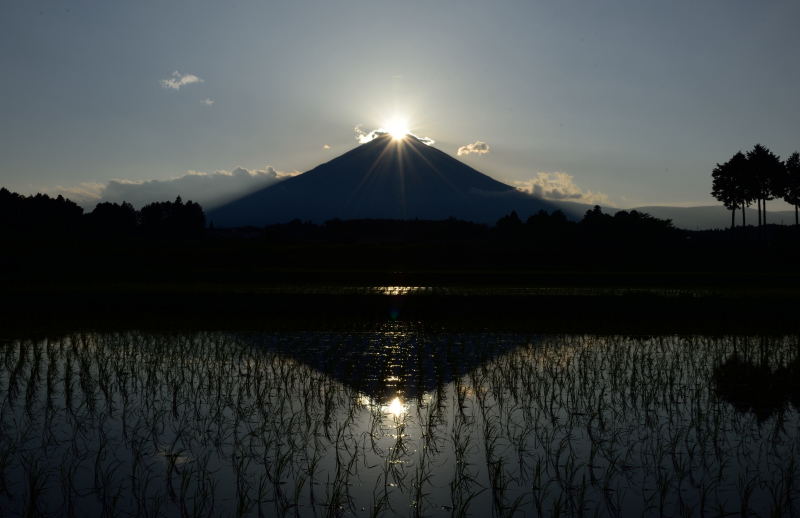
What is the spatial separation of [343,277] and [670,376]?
31.4 m

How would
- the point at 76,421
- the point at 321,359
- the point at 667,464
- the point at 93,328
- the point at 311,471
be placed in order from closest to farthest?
the point at 311,471 → the point at 667,464 → the point at 76,421 → the point at 321,359 → the point at 93,328

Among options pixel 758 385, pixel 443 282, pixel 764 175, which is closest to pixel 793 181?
pixel 764 175

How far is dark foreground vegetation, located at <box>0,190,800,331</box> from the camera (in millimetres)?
23578

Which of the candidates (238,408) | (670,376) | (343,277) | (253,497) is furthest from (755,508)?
(343,277)

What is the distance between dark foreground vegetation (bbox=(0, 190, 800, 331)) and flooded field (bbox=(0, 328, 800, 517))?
772 centimetres

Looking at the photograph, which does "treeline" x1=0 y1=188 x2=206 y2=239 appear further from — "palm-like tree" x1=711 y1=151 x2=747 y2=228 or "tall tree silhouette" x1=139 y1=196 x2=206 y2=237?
"palm-like tree" x1=711 y1=151 x2=747 y2=228

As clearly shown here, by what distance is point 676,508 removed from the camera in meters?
6.42

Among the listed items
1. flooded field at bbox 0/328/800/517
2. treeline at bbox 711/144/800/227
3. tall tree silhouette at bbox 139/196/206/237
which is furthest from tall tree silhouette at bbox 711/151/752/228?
tall tree silhouette at bbox 139/196/206/237

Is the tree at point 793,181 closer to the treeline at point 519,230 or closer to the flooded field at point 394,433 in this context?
the treeline at point 519,230

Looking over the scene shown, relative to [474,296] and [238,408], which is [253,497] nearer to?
[238,408]

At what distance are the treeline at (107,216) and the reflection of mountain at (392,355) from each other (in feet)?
365

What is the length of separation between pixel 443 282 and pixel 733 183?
61.2 m

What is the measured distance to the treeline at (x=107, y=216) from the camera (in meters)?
120

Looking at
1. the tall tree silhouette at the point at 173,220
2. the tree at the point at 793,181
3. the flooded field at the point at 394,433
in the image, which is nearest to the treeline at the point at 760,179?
the tree at the point at 793,181
